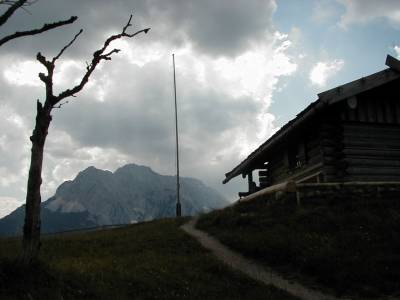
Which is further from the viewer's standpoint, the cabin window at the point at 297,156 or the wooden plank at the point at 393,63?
the cabin window at the point at 297,156

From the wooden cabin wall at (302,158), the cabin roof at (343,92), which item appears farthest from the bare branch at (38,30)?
the wooden cabin wall at (302,158)

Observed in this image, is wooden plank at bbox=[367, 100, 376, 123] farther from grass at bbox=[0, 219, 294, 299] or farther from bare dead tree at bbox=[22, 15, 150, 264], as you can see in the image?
bare dead tree at bbox=[22, 15, 150, 264]

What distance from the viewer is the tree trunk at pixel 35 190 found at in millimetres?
9984

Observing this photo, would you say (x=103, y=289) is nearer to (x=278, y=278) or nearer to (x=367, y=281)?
(x=278, y=278)

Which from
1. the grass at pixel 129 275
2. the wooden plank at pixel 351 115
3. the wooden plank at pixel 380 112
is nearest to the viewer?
the grass at pixel 129 275

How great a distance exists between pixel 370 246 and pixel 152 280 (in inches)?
250

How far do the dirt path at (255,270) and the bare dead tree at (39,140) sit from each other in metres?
5.56

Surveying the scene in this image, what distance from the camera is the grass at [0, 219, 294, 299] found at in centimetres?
948

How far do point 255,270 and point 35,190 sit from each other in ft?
21.0

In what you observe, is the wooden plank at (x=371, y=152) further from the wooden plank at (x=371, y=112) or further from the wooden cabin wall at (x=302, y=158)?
the wooden plank at (x=371, y=112)

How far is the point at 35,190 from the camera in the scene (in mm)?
10469

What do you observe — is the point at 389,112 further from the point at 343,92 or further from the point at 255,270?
the point at 255,270

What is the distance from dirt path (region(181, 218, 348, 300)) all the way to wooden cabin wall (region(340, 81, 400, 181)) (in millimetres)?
6113

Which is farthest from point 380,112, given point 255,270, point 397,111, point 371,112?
point 255,270
